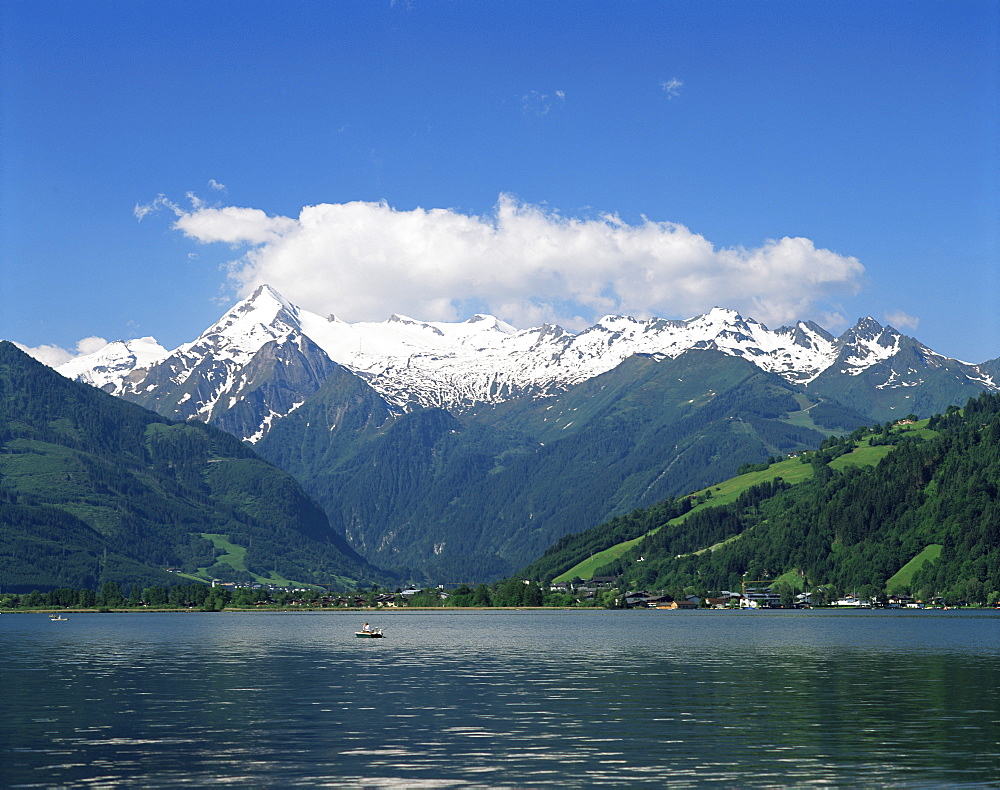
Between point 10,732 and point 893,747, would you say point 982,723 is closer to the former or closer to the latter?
point 893,747

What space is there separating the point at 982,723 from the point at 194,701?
55.6 metres

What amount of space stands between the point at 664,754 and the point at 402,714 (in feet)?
81.7

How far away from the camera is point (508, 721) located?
7850 cm

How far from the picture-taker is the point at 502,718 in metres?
80.2

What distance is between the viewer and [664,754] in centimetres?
6322

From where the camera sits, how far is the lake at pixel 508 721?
→ 57.8m

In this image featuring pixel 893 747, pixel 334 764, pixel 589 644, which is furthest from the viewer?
pixel 589 644

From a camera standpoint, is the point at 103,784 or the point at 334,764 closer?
the point at 103,784

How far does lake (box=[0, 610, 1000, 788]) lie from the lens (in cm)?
5775

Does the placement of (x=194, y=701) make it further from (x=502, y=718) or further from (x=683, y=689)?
(x=683, y=689)

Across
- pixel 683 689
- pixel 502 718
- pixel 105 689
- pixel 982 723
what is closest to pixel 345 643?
pixel 105 689

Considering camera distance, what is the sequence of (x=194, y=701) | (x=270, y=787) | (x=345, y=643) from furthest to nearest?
(x=345, y=643) < (x=194, y=701) < (x=270, y=787)

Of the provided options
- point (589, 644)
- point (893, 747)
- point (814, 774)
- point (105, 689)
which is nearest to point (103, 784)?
point (814, 774)

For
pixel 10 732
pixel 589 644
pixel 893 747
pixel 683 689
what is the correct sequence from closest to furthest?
pixel 893 747 < pixel 10 732 < pixel 683 689 < pixel 589 644
